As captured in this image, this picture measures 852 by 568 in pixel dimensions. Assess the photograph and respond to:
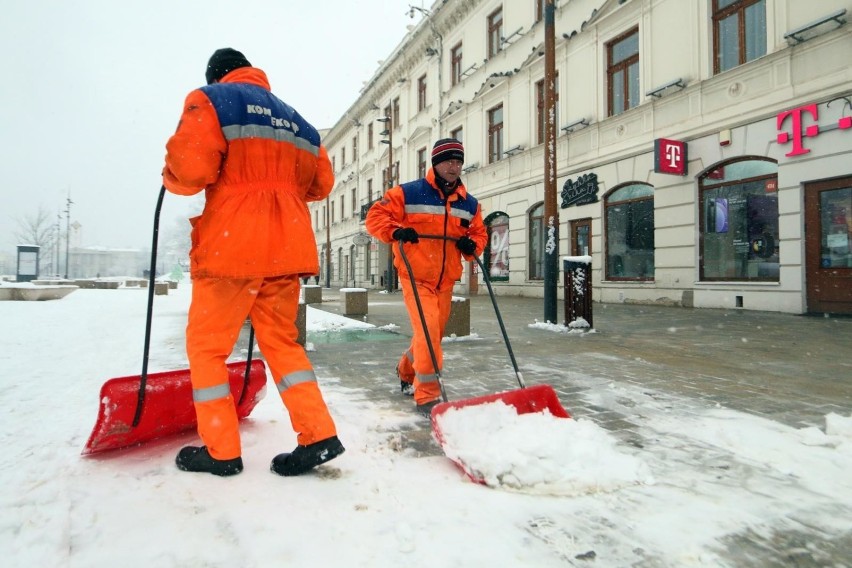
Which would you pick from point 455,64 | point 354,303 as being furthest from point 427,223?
point 455,64

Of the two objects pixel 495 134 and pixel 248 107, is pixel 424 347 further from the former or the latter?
pixel 495 134

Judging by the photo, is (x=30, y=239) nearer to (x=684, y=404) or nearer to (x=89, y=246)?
(x=684, y=404)

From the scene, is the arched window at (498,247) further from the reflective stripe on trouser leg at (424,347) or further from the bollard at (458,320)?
the reflective stripe on trouser leg at (424,347)

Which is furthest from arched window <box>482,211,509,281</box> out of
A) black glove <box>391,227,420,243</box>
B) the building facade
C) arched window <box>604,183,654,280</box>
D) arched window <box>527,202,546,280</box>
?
black glove <box>391,227,420,243</box>

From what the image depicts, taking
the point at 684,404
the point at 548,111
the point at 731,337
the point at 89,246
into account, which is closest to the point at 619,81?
the point at 548,111

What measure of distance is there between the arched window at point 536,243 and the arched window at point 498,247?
4.42 ft

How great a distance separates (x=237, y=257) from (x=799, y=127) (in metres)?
11.0

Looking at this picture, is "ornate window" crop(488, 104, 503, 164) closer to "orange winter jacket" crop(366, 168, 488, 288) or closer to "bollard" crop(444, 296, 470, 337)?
"bollard" crop(444, 296, 470, 337)

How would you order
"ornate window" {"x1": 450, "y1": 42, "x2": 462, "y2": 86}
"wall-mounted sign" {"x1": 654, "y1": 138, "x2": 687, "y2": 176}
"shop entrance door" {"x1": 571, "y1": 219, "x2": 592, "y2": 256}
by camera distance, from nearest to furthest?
"wall-mounted sign" {"x1": 654, "y1": 138, "x2": 687, "y2": 176}
"shop entrance door" {"x1": 571, "y1": 219, "x2": 592, "y2": 256}
"ornate window" {"x1": 450, "y1": 42, "x2": 462, "y2": 86}

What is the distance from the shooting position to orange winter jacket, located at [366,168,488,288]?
335 centimetres

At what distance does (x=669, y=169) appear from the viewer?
11391mm

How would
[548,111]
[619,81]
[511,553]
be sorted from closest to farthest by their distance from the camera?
[511,553], [548,111], [619,81]

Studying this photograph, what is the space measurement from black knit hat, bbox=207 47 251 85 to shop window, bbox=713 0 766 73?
37.9 ft

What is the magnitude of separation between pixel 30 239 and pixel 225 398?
220ft
